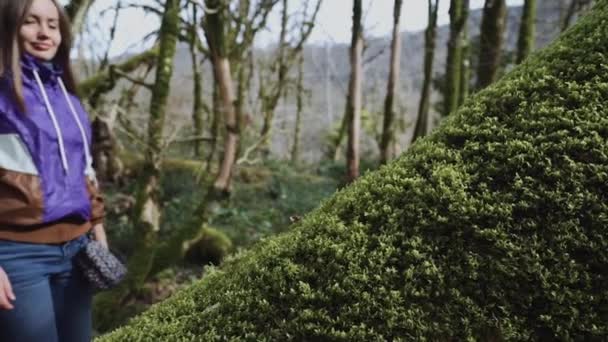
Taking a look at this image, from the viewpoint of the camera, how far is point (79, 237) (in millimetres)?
1997

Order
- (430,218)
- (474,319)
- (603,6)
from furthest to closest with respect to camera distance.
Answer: (603,6), (430,218), (474,319)

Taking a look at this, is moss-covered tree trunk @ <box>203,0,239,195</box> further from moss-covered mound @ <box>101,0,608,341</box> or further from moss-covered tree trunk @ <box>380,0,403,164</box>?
moss-covered mound @ <box>101,0,608,341</box>

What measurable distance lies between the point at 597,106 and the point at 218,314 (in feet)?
4.60

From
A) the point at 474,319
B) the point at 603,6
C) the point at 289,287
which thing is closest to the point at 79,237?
the point at 289,287

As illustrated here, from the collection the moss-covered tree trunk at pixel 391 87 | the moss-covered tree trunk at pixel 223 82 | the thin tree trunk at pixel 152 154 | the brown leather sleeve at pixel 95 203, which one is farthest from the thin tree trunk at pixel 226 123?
the brown leather sleeve at pixel 95 203

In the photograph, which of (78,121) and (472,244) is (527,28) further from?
(78,121)

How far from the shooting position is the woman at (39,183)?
5.65ft

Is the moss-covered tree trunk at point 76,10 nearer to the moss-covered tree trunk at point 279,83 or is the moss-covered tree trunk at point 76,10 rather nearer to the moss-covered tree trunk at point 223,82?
the moss-covered tree trunk at point 223,82

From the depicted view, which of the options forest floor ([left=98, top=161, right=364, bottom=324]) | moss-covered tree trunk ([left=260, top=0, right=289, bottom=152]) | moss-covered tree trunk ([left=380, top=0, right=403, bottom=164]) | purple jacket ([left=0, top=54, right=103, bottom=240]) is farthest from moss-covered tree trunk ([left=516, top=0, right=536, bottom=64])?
purple jacket ([left=0, top=54, right=103, bottom=240])

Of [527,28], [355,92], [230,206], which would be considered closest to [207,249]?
[230,206]

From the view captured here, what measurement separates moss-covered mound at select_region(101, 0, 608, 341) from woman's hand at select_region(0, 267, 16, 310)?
1.56ft

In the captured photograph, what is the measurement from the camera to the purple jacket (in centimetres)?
171

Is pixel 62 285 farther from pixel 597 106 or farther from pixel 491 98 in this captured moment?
pixel 597 106

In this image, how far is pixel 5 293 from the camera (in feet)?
5.48
